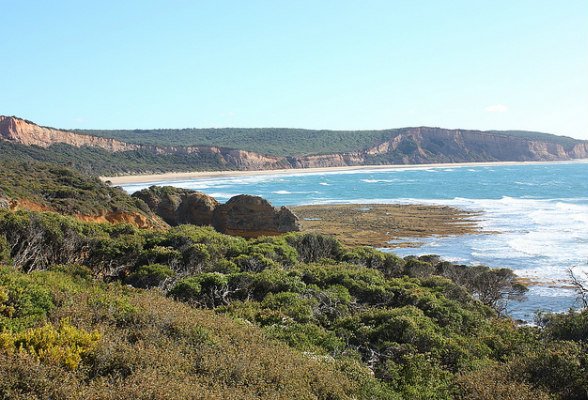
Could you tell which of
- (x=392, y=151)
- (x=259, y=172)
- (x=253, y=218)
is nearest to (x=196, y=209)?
(x=253, y=218)

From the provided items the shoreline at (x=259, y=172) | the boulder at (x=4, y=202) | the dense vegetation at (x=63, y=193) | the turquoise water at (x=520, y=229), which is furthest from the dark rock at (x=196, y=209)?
the shoreline at (x=259, y=172)

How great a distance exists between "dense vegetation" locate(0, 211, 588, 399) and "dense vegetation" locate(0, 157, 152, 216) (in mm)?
9753

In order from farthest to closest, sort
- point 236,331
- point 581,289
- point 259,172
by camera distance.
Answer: point 259,172 < point 581,289 < point 236,331

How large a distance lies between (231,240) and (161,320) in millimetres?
12308

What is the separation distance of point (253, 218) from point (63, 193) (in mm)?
10904

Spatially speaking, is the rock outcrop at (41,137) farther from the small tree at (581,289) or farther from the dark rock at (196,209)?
the small tree at (581,289)

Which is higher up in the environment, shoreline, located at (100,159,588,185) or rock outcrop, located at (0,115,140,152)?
rock outcrop, located at (0,115,140,152)

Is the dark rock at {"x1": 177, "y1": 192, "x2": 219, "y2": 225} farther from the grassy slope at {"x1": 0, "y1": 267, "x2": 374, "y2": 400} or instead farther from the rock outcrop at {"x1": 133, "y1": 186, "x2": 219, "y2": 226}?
the grassy slope at {"x1": 0, "y1": 267, "x2": 374, "y2": 400}

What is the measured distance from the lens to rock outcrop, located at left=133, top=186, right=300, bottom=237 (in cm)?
3112

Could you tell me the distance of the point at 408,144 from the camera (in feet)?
640

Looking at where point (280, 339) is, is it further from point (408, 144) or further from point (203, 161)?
point (408, 144)

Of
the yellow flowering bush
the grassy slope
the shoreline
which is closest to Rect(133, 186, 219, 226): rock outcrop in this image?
the grassy slope

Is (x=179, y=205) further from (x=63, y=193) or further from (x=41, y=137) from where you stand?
(x=41, y=137)

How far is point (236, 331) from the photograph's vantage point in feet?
25.6
